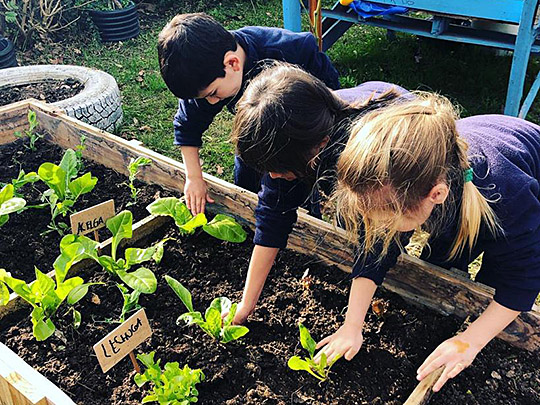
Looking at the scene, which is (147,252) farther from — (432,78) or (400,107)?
(432,78)

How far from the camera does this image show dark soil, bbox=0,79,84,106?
11.3 ft

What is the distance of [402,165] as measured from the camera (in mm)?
1279

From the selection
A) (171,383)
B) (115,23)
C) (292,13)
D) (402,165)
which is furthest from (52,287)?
(115,23)

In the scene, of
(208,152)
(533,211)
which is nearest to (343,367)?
(533,211)

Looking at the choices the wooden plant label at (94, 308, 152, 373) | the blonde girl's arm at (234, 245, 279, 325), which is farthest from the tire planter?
the wooden plant label at (94, 308, 152, 373)

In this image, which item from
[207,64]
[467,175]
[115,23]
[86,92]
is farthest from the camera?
[115,23]

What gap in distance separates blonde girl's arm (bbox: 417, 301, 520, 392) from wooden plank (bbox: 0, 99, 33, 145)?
2.37 meters

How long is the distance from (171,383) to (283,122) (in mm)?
775

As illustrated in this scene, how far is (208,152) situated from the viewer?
3.63 meters

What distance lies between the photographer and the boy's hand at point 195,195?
2.28 meters

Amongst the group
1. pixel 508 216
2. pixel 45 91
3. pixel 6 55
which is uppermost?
pixel 508 216

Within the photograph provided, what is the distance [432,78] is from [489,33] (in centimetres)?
72

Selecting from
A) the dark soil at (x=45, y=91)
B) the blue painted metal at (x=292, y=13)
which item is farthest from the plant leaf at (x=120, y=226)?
the blue painted metal at (x=292, y=13)

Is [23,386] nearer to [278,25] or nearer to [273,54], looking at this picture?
[273,54]
